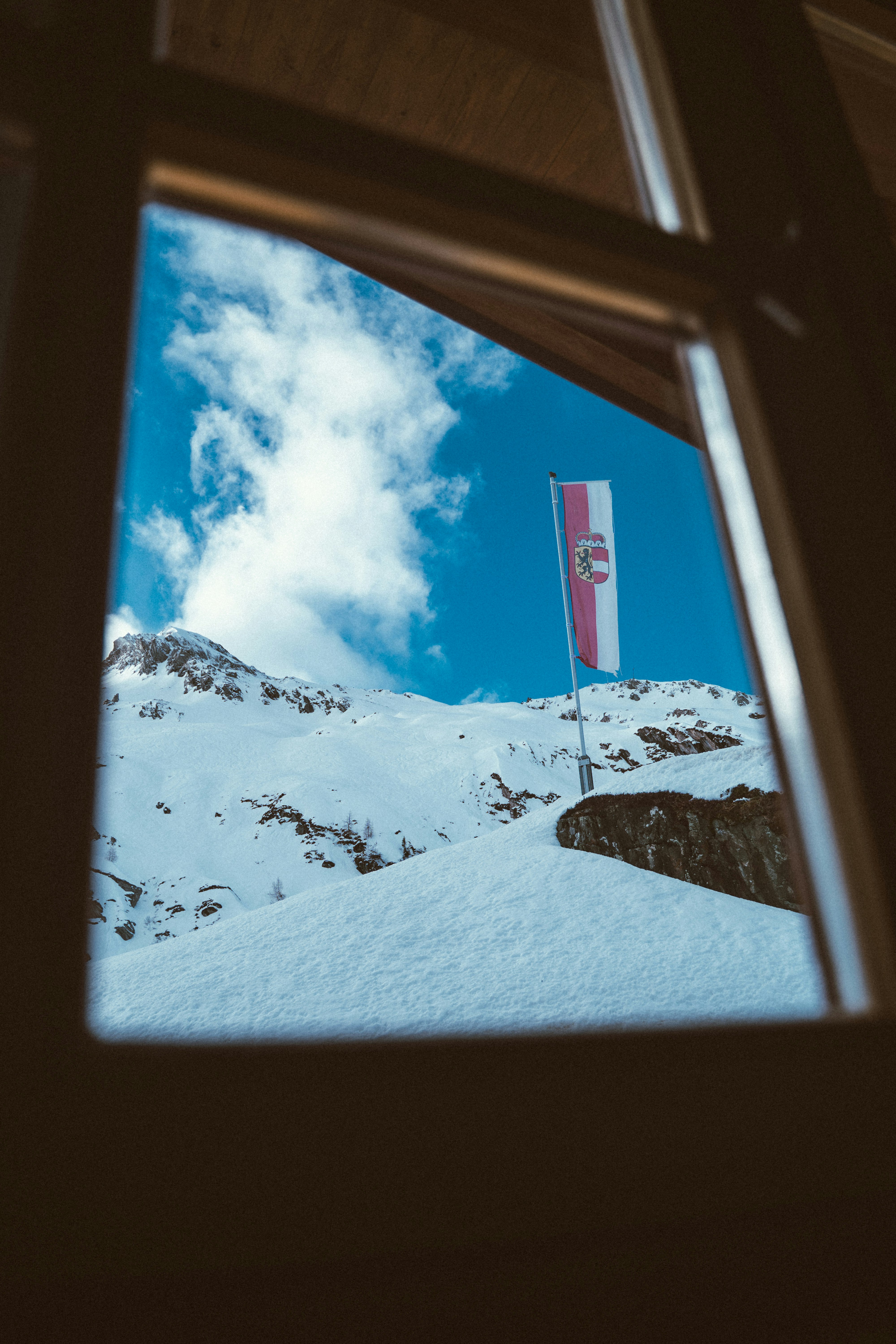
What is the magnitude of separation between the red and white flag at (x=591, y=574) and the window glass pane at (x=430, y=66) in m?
3.88

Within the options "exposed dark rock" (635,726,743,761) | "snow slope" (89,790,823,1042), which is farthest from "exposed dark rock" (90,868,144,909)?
"exposed dark rock" (635,726,743,761)

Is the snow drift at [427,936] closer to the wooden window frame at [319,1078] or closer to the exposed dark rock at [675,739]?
the wooden window frame at [319,1078]

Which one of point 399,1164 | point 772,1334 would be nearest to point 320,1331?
point 399,1164

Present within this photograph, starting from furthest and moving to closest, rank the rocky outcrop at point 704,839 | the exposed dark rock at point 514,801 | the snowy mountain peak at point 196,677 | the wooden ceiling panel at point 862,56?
the snowy mountain peak at point 196,677, the exposed dark rock at point 514,801, the rocky outcrop at point 704,839, the wooden ceiling panel at point 862,56

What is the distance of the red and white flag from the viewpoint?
5.16 m

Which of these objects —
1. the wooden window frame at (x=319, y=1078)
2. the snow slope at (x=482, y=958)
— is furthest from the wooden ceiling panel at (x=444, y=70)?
the snow slope at (x=482, y=958)

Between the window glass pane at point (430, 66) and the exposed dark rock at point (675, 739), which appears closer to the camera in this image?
the window glass pane at point (430, 66)

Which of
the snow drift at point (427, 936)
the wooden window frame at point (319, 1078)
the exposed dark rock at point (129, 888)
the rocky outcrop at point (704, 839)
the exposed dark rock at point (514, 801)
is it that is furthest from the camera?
the exposed dark rock at point (514, 801)

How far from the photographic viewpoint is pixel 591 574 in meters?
5.22

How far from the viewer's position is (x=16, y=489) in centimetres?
35

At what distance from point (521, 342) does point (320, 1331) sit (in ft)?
5.87

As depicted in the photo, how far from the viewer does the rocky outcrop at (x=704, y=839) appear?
3264mm

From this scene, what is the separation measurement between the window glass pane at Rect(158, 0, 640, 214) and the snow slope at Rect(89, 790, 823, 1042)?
2022 millimetres

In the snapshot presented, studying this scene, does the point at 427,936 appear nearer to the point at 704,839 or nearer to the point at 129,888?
the point at 704,839
